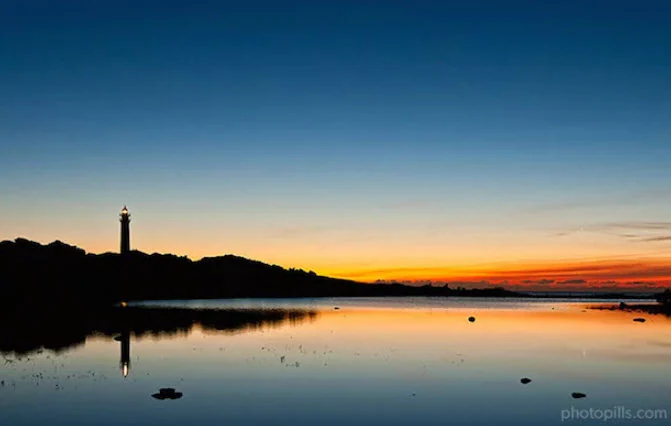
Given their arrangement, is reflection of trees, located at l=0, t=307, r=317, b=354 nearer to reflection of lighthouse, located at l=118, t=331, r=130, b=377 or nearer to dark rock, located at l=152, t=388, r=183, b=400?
reflection of lighthouse, located at l=118, t=331, r=130, b=377

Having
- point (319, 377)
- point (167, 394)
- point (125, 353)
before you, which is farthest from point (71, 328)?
point (167, 394)

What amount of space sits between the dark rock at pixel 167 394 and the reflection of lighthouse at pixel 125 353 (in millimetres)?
7934

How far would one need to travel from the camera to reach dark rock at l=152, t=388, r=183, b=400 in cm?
3428

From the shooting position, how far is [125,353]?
52344 millimetres

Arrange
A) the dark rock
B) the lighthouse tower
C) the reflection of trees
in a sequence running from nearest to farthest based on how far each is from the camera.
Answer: the dark rock < the reflection of trees < the lighthouse tower

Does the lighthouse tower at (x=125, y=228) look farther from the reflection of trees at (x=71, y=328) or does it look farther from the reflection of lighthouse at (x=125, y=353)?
the reflection of lighthouse at (x=125, y=353)

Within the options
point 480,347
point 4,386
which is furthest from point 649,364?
point 4,386

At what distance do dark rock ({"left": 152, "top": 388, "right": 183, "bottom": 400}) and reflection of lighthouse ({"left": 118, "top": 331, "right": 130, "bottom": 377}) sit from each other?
793 centimetres

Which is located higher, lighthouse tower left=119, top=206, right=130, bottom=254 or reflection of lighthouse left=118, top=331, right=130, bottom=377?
lighthouse tower left=119, top=206, right=130, bottom=254

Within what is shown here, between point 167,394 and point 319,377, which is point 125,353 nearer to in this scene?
point 319,377

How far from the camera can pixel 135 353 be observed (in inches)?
2074

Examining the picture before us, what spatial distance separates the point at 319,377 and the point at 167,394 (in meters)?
11.6

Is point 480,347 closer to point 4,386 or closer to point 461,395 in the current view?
point 461,395

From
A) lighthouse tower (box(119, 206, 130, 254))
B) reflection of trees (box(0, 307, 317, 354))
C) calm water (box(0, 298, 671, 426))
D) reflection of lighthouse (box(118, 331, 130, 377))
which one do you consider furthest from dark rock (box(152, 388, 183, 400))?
lighthouse tower (box(119, 206, 130, 254))
